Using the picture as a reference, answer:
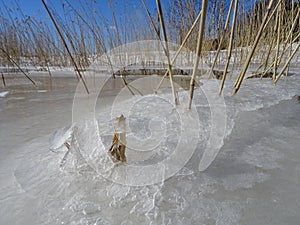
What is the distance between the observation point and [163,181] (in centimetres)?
36

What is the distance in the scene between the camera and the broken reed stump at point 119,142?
373 mm

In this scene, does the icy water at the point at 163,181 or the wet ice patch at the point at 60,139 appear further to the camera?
the wet ice patch at the point at 60,139

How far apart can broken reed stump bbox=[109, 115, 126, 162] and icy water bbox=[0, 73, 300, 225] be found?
0.09 feet

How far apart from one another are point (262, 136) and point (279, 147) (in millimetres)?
71

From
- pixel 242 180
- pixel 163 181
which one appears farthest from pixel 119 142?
pixel 242 180

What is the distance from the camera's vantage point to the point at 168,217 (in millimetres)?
285

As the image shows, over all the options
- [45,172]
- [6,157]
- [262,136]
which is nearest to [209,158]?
[262,136]

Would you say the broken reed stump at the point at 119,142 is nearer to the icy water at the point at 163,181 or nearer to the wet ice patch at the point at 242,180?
the icy water at the point at 163,181

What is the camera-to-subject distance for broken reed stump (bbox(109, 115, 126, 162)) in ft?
1.22

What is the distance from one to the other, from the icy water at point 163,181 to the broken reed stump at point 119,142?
0.03 m

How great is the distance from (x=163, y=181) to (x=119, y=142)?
11 centimetres

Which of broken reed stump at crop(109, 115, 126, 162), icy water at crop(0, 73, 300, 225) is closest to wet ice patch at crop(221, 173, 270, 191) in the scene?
icy water at crop(0, 73, 300, 225)

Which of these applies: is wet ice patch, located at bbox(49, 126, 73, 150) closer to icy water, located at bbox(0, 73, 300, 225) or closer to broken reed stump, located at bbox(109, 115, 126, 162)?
icy water, located at bbox(0, 73, 300, 225)

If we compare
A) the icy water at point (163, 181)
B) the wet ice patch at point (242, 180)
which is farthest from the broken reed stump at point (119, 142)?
the wet ice patch at point (242, 180)
